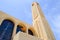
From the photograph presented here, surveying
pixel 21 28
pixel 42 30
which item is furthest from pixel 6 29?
pixel 42 30

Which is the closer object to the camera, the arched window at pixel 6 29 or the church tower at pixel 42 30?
the arched window at pixel 6 29

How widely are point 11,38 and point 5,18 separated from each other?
176cm

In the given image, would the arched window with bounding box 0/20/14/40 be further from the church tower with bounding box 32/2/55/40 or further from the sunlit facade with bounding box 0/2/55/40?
the church tower with bounding box 32/2/55/40

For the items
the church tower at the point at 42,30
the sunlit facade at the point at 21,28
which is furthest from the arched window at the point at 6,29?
the church tower at the point at 42,30

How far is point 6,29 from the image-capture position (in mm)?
7258

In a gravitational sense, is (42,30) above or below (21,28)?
below

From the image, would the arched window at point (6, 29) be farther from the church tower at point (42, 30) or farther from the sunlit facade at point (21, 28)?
the church tower at point (42, 30)

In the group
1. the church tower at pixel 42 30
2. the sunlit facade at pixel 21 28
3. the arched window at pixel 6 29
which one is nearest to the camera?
the sunlit facade at pixel 21 28

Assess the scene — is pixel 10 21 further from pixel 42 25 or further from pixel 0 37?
pixel 42 25

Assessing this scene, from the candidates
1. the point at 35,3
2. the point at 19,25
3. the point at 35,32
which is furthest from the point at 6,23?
the point at 35,3

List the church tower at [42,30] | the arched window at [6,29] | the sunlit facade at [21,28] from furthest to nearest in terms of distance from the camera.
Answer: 1. the church tower at [42,30]
2. the arched window at [6,29]
3. the sunlit facade at [21,28]

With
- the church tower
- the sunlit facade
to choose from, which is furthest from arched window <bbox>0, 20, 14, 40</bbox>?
the church tower

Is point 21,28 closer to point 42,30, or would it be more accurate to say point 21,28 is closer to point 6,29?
point 6,29

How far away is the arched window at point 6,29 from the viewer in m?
6.72
